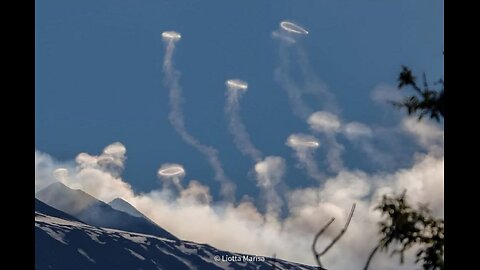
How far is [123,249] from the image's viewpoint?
10175 centimetres

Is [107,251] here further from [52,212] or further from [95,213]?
[52,212]

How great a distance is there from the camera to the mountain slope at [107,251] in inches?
3829

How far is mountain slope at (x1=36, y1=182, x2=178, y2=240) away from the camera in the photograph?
259 ft

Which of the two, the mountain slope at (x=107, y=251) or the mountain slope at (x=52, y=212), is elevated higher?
the mountain slope at (x=52, y=212)

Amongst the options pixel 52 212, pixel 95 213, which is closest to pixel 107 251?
pixel 95 213

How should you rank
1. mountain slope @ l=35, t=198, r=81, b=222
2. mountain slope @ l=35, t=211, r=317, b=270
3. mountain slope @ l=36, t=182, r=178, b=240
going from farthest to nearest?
mountain slope @ l=35, t=198, r=81, b=222
mountain slope @ l=35, t=211, r=317, b=270
mountain slope @ l=36, t=182, r=178, b=240

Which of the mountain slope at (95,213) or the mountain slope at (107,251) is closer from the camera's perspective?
the mountain slope at (95,213)

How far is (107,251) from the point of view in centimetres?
9769

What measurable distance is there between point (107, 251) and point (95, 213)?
11197 mm

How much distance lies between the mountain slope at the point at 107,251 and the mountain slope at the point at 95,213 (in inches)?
81.2

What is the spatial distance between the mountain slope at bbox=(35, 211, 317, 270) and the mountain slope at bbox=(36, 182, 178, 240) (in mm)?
2064

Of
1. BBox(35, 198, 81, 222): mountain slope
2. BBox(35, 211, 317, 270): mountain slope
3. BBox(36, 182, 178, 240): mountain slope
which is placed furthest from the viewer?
BBox(35, 198, 81, 222): mountain slope
